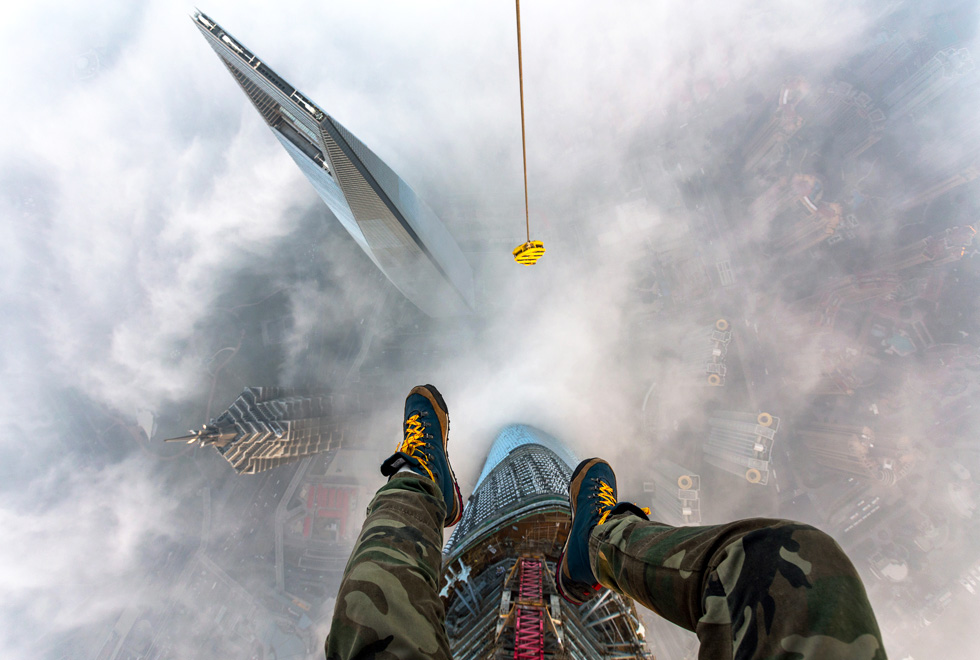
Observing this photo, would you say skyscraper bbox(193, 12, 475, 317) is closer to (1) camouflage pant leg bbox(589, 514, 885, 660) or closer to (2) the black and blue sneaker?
(2) the black and blue sneaker

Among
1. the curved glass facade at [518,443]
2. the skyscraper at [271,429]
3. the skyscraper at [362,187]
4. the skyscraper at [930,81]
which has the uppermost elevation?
the skyscraper at [930,81]

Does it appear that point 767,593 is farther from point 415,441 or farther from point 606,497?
point 415,441

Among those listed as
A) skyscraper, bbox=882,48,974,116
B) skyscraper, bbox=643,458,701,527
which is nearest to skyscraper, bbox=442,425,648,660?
skyscraper, bbox=643,458,701,527

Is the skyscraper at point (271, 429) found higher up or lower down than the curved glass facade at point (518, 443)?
higher up

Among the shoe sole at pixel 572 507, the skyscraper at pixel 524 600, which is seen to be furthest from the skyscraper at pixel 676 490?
the shoe sole at pixel 572 507

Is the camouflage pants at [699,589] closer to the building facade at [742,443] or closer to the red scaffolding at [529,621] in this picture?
the red scaffolding at [529,621]
